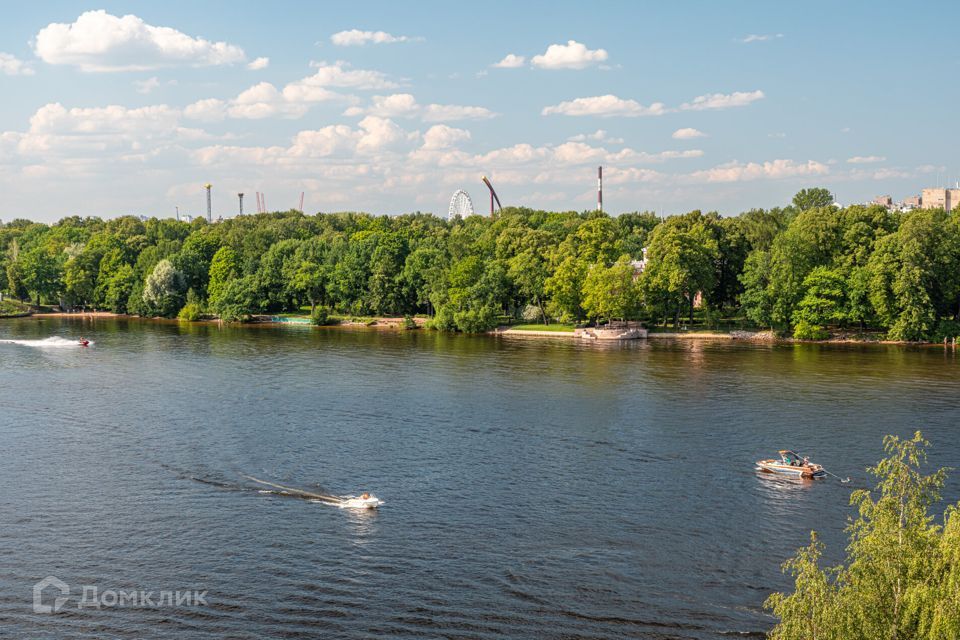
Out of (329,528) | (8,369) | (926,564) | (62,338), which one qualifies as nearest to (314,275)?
(62,338)

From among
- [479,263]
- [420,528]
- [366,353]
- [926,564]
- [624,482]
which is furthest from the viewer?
[479,263]

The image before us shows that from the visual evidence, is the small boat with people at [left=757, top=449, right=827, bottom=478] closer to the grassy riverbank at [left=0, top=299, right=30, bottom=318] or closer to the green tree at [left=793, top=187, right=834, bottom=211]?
the green tree at [left=793, top=187, right=834, bottom=211]

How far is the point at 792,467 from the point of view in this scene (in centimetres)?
5331

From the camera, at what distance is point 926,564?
81.8ft

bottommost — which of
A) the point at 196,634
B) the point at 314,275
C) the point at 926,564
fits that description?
the point at 196,634

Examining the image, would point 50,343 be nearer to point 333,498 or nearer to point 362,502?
point 333,498

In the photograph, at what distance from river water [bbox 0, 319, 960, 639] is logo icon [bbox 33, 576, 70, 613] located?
35cm

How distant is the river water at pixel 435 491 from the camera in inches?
1443

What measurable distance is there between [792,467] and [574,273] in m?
89.3

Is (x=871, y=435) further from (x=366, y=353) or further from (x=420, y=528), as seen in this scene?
(x=366, y=353)

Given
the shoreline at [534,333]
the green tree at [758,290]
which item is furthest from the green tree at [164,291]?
the green tree at [758,290]

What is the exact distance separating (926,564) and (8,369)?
4021 inches

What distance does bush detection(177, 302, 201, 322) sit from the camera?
171 meters

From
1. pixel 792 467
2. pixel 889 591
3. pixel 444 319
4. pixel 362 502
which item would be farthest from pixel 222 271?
pixel 889 591
